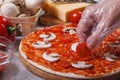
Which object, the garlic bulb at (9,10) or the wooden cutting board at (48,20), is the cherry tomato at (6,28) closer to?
the garlic bulb at (9,10)

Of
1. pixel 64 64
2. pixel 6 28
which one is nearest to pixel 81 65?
pixel 64 64

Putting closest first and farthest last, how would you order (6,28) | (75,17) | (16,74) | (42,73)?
(42,73)
(16,74)
(6,28)
(75,17)

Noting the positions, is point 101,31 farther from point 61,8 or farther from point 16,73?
point 61,8

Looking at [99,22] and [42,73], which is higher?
[99,22]

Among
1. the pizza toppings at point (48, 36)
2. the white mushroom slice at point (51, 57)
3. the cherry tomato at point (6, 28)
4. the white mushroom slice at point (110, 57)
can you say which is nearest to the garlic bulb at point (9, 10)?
the cherry tomato at point (6, 28)

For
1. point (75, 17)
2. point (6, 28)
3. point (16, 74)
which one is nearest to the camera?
point (16, 74)

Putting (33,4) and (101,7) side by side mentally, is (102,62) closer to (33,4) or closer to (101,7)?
(101,7)
